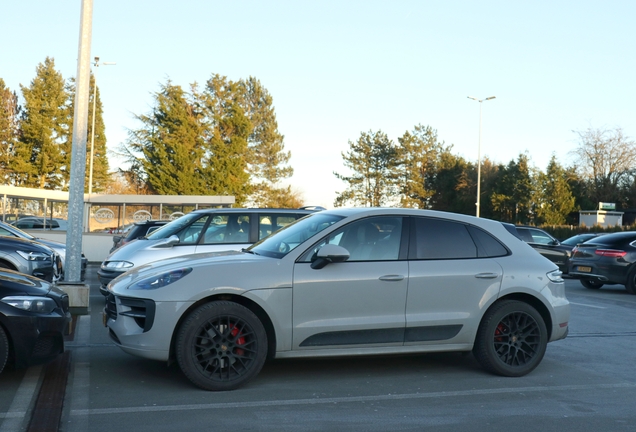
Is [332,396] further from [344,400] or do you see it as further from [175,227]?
[175,227]

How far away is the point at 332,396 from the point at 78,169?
16.9 feet

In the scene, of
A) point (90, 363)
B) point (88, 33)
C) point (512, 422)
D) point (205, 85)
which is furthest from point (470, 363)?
point (205, 85)

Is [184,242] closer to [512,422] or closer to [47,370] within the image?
[47,370]

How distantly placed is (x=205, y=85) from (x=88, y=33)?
5467cm

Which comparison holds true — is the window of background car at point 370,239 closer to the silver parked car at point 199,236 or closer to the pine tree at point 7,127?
the silver parked car at point 199,236

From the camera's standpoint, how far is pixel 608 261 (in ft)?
56.5

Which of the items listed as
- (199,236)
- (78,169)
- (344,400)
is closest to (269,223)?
(199,236)

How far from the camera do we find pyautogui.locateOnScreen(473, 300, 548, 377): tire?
22.8 ft

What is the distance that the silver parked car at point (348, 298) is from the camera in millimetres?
6152

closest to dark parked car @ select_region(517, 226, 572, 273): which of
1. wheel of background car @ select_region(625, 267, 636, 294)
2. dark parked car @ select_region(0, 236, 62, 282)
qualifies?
wheel of background car @ select_region(625, 267, 636, 294)

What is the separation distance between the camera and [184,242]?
11.6 m

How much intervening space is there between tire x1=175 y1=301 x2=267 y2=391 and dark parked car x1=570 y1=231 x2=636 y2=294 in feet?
43.1

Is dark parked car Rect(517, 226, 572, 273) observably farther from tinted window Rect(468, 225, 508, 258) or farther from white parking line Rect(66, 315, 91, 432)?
white parking line Rect(66, 315, 91, 432)

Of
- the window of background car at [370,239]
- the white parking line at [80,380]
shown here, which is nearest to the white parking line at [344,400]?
the white parking line at [80,380]
